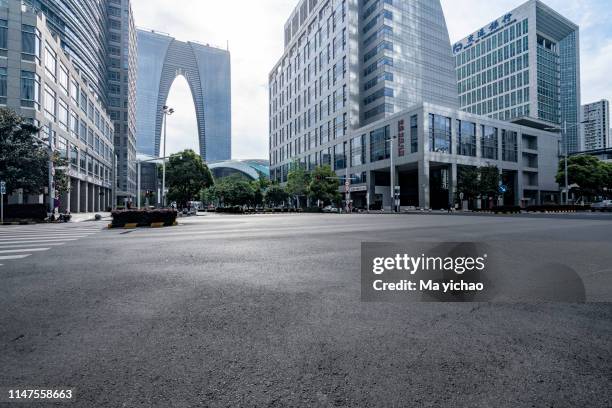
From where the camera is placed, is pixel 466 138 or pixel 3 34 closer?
pixel 3 34

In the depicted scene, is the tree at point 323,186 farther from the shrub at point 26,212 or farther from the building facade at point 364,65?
the shrub at point 26,212

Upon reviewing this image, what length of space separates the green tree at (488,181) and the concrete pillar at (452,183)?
403 centimetres

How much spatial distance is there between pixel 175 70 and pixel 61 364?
714 feet

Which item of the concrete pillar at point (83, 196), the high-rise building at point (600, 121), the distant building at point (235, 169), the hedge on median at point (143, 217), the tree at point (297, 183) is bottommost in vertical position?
the hedge on median at point (143, 217)

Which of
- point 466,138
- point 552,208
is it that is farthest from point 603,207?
point 466,138

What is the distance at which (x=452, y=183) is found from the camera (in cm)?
5281

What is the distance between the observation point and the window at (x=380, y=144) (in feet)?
184

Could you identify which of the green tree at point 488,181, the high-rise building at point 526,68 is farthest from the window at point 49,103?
the high-rise building at point 526,68

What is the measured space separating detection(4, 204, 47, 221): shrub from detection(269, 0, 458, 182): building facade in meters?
52.8

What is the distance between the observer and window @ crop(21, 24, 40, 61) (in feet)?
98.3

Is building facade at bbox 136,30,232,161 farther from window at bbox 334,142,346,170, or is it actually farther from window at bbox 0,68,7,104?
window at bbox 0,68,7,104

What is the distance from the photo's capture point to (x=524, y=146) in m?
67.6

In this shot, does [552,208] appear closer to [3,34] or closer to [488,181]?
[488,181]

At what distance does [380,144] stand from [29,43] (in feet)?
163
